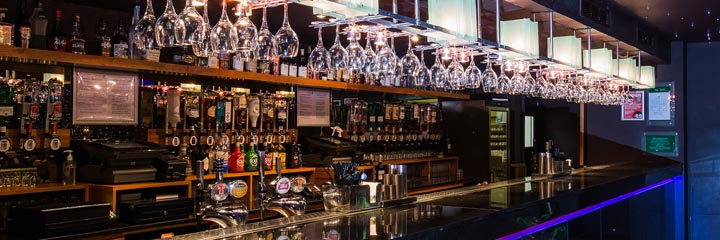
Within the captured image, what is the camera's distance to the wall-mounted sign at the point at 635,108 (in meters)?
7.36

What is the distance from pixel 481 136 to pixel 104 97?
4797mm

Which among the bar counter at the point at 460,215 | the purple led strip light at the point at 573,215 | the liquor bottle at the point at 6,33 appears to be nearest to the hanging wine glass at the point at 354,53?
the bar counter at the point at 460,215

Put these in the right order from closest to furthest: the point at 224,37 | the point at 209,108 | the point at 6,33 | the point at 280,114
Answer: the point at 224,37 → the point at 6,33 → the point at 209,108 → the point at 280,114

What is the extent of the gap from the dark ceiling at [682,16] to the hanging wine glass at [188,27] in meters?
3.61

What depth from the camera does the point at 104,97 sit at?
4355 millimetres

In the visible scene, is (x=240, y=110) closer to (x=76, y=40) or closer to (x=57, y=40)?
(x=76, y=40)

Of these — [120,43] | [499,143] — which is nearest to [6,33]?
[120,43]

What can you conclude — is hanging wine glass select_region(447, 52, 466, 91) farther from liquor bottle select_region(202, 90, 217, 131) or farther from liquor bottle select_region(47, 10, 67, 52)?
liquor bottle select_region(47, 10, 67, 52)

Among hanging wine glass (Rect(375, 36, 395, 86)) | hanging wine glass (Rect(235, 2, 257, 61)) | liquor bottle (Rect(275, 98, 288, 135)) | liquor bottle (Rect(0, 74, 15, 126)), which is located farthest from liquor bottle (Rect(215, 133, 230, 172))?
hanging wine glass (Rect(235, 2, 257, 61))

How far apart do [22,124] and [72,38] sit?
24.3 inches

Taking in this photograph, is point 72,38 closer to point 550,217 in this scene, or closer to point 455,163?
point 550,217

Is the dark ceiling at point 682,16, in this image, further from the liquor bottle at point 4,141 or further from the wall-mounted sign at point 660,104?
the liquor bottle at point 4,141

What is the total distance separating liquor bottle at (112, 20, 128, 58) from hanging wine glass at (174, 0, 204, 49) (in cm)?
217

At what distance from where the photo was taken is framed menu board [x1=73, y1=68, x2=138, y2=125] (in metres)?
4.22
